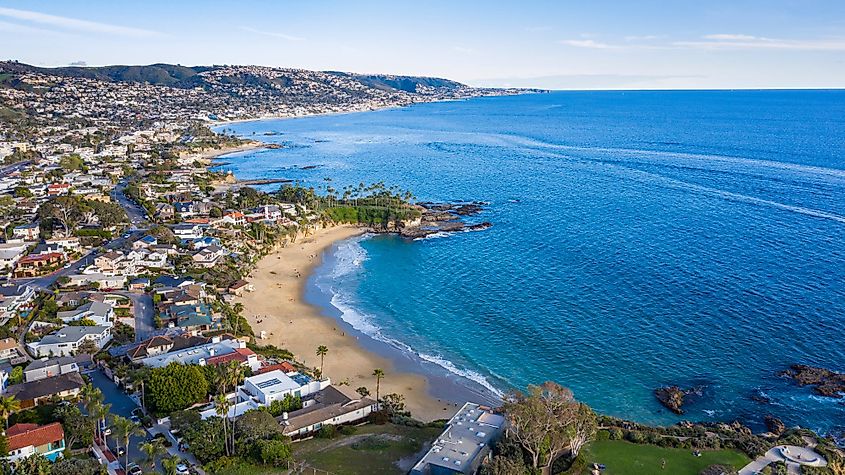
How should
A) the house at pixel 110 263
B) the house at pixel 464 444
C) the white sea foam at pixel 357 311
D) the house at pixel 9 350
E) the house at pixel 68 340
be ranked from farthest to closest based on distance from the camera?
the house at pixel 110 263
the white sea foam at pixel 357 311
the house at pixel 68 340
the house at pixel 9 350
the house at pixel 464 444

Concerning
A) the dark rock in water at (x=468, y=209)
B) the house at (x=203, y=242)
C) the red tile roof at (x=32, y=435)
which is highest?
the red tile roof at (x=32, y=435)

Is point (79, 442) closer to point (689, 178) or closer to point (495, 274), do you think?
point (495, 274)

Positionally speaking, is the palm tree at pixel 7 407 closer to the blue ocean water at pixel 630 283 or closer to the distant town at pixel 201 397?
the distant town at pixel 201 397

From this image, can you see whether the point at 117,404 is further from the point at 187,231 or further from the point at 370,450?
the point at 187,231

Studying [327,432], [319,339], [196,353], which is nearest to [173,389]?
[196,353]

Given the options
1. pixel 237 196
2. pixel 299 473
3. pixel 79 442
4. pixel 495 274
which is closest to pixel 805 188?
pixel 495 274

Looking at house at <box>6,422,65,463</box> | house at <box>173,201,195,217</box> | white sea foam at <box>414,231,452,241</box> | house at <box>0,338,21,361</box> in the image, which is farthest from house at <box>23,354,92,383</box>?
white sea foam at <box>414,231,452,241</box>

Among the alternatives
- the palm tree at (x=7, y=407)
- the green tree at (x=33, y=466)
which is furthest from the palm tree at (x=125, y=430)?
the palm tree at (x=7, y=407)
